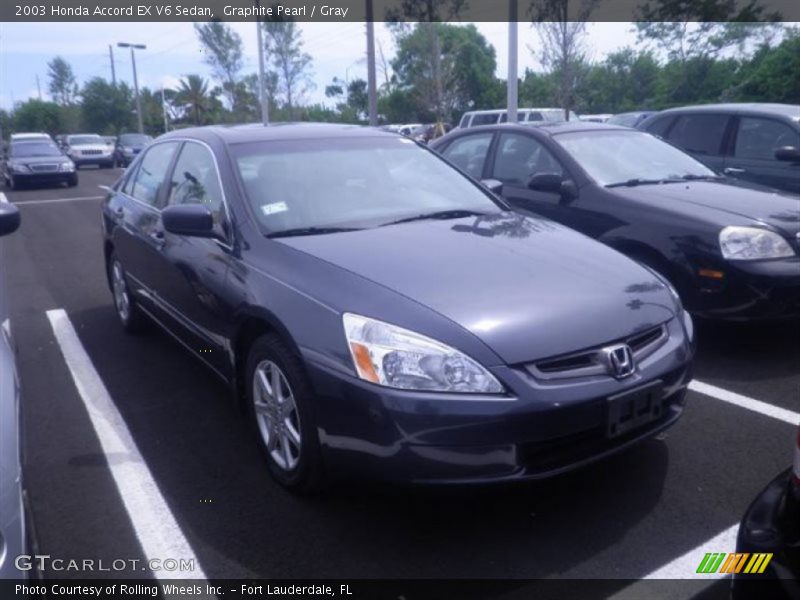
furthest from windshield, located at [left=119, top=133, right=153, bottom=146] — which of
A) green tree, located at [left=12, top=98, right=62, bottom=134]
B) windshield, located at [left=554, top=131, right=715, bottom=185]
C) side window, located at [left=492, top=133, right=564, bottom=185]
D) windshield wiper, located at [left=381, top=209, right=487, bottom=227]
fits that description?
green tree, located at [left=12, top=98, right=62, bottom=134]

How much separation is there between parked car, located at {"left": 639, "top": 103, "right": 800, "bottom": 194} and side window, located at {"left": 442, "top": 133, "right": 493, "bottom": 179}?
2092mm

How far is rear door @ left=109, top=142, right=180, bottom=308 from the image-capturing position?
4.80m

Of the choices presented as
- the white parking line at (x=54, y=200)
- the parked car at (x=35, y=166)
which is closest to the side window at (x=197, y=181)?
the white parking line at (x=54, y=200)

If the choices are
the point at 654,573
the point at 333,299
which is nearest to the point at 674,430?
the point at 654,573

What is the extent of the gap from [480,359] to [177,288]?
7.68 ft

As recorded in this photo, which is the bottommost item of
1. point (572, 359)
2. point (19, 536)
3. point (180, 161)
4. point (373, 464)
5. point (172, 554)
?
point (172, 554)

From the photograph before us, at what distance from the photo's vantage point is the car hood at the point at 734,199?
4.74 m

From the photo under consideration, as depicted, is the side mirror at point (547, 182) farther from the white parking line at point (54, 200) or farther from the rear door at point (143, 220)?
the white parking line at point (54, 200)

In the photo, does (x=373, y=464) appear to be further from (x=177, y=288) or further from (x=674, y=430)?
(x=177, y=288)

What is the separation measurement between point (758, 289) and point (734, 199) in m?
0.84

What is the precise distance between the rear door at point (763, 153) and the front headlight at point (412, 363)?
5.35 metres

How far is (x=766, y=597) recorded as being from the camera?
1729 millimetres

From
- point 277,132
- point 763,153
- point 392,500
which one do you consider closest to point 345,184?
point 277,132

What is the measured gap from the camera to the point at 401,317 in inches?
110
